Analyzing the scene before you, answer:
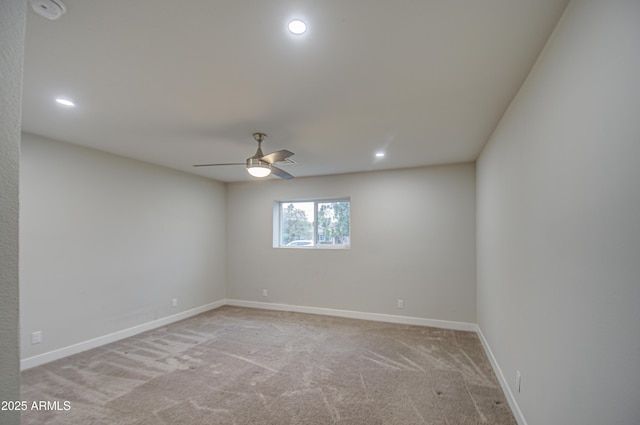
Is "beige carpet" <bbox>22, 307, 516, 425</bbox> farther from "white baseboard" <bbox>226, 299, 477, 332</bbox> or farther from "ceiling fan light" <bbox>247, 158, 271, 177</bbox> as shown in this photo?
"ceiling fan light" <bbox>247, 158, 271, 177</bbox>

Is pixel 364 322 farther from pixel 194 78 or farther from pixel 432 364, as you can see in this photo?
pixel 194 78

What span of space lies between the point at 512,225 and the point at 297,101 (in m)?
2.01

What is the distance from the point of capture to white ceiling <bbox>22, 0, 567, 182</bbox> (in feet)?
4.65

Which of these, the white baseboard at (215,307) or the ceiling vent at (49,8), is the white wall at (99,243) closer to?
the white baseboard at (215,307)

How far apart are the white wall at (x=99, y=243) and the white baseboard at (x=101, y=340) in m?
0.06

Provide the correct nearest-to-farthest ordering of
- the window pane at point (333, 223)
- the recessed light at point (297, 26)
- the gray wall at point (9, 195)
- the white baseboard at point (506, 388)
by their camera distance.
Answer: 1. the gray wall at point (9, 195)
2. the recessed light at point (297, 26)
3. the white baseboard at point (506, 388)
4. the window pane at point (333, 223)

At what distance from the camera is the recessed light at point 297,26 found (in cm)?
146

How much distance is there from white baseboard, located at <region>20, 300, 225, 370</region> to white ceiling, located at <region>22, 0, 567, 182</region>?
241cm

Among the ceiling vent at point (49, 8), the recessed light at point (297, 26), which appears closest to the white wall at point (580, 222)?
the recessed light at point (297, 26)

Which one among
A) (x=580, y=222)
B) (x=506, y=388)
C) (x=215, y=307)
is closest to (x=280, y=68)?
(x=580, y=222)

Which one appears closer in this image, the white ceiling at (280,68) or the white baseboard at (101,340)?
the white ceiling at (280,68)

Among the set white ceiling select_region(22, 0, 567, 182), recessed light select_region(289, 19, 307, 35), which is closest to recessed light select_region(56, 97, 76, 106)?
white ceiling select_region(22, 0, 567, 182)

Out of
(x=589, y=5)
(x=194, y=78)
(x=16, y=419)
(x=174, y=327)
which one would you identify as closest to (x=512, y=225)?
(x=589, y=5)

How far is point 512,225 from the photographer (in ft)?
7.73
